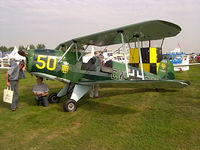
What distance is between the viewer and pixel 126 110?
4.50 m

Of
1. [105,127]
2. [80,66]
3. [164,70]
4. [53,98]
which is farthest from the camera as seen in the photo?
[164,70]

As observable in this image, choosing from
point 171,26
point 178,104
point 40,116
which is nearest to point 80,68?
point 40,116

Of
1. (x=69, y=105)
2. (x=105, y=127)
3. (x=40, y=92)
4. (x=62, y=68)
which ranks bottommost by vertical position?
(x=105, y=127)

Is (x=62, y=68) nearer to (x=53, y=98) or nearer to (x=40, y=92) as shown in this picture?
(x=40, y=92)

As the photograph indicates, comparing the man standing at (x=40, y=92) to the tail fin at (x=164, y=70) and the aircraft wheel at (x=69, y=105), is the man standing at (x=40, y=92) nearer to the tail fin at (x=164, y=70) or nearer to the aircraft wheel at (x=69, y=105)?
the aircraft wheel at (x=69, y=105)

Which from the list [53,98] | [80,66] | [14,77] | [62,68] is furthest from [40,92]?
[80,66]

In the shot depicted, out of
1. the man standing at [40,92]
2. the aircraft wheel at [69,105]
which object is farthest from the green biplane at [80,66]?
the man standing at [40,92]

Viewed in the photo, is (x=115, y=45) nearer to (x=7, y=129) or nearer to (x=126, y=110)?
(x=126, y=110)

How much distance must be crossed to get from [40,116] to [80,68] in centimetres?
174

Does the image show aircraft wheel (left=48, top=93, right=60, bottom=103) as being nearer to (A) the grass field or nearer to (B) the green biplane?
(B) the green biplane

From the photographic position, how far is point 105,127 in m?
3.37

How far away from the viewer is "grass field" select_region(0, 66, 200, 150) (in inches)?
106

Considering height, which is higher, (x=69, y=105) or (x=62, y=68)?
(x=62, y=68)

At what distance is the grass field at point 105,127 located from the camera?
8.82ft
